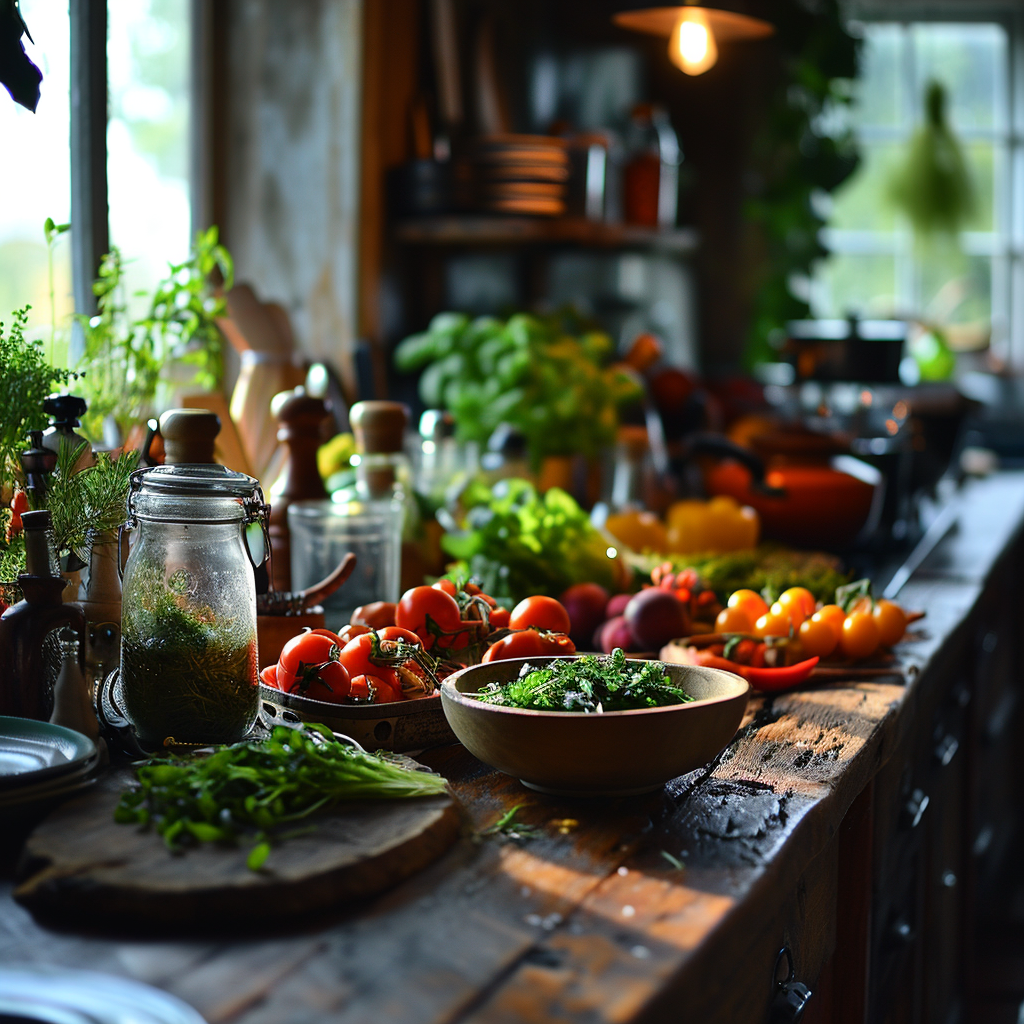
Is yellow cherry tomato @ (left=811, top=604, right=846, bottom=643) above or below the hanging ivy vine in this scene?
below

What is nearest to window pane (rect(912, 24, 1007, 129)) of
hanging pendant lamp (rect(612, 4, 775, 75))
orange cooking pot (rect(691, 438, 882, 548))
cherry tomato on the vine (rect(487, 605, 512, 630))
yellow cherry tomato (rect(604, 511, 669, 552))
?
hanging pendant lamp (rect(612, 4, 775, 75))

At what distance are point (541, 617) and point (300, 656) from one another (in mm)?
263

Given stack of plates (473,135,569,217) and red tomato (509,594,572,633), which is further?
stack of plates (473,135,569,217)

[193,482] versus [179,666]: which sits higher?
[193,482]

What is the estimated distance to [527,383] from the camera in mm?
1955

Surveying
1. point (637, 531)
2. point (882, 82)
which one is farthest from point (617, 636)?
point (882, 82)

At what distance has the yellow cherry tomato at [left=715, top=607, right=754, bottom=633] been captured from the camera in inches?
50.8

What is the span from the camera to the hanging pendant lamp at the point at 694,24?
2.02 metres

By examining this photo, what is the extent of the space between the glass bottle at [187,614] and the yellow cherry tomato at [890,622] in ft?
2.48

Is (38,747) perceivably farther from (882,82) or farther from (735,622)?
(882,82)

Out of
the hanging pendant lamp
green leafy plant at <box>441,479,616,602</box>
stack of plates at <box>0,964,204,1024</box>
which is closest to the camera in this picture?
stack of plates at <box>0,964,204,1024</box>

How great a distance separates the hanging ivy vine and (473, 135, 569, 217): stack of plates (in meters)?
1.46

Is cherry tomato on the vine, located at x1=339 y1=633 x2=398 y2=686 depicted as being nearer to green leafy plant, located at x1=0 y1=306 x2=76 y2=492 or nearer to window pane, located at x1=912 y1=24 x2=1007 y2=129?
green leafy plant, located at x1=0 y1=306 x2=76 y2=492

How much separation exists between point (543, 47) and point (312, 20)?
2.48ft
